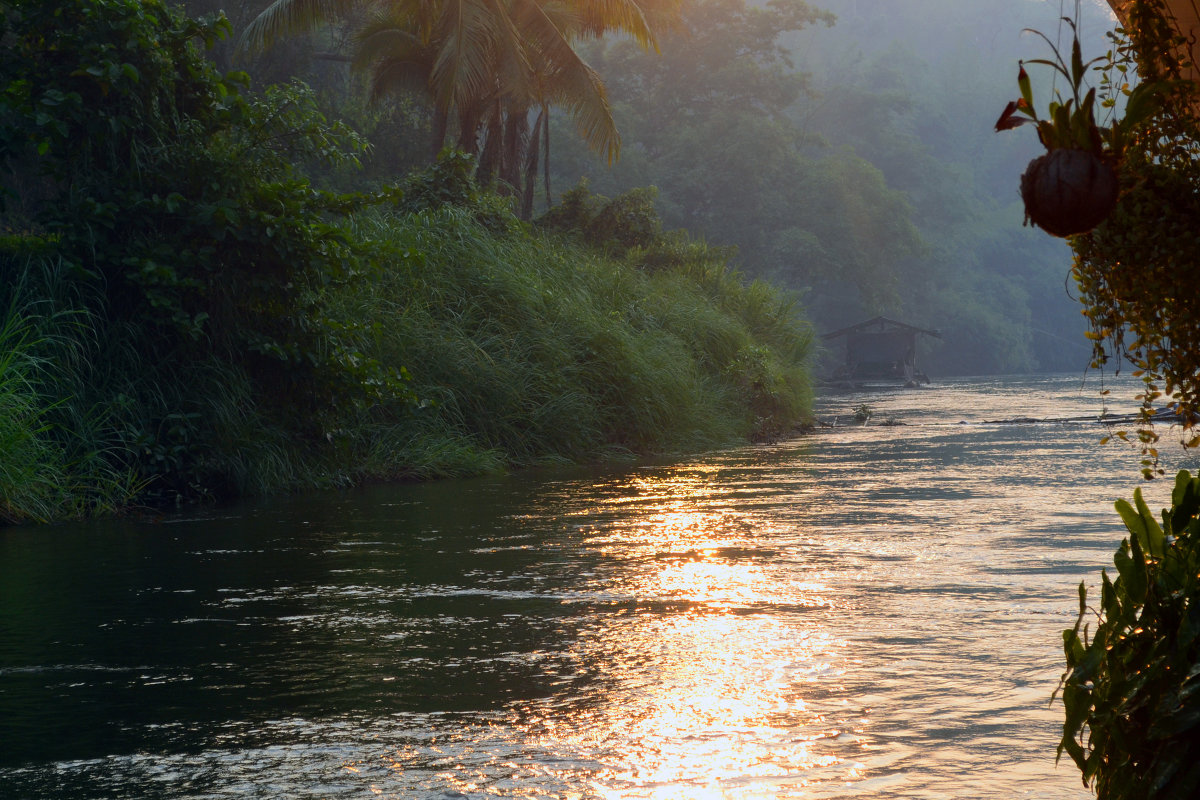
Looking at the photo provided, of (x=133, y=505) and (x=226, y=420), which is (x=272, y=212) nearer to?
(x=226, y=420)

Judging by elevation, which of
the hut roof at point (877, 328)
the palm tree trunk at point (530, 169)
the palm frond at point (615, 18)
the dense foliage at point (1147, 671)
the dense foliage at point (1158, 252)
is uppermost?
the palm frond at point (615, 18)

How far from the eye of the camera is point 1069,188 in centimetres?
279

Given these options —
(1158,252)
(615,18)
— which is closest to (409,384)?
(1158,252)

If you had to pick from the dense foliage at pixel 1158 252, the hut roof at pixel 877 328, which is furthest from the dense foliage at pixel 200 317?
the hut roof at pixel 877 328

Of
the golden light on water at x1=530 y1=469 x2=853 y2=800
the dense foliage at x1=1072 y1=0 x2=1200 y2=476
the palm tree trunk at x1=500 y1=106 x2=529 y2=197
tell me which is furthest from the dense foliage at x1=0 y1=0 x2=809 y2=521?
the palm tree trunk at x1=500 y1=106 x2=529 y2=197

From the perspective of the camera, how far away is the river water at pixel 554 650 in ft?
11.7

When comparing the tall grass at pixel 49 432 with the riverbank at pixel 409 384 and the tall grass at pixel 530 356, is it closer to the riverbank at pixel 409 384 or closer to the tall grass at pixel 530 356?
the riverbank at pixel 409 384

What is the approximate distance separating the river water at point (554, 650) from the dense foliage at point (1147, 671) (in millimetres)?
966

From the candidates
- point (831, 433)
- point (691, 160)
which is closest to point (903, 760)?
point (831, 433)

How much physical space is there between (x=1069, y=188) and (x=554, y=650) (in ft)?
9.99

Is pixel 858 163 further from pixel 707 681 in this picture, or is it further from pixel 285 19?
pixel 707 681

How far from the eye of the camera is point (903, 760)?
11.6 feet

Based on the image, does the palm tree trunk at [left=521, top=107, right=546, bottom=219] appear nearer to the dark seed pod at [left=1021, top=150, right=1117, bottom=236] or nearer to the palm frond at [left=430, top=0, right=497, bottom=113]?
the palm frond at [left=430, top=0, right=497, bottom=113]

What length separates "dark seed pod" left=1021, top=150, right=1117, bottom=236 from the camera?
9.16ft
